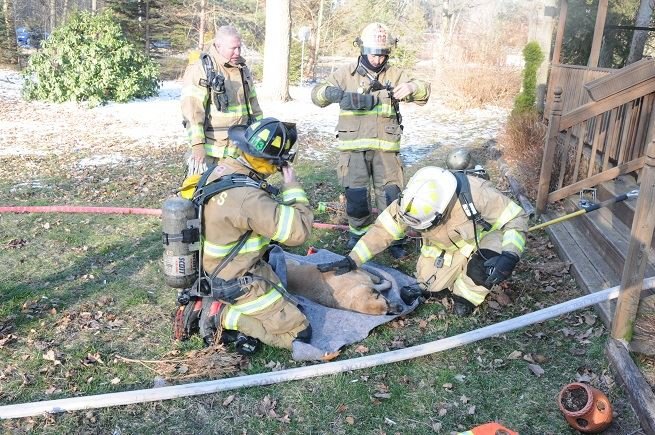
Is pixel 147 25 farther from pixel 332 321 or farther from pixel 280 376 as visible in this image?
pixel 280 376

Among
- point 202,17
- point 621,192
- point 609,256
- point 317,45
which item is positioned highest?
point 202,17

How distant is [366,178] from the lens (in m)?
5.84

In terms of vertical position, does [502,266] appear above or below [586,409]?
above

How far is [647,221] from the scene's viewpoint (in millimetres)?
3355

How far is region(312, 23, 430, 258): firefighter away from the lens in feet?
17.8

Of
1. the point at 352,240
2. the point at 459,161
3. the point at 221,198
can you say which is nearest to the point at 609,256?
the point at 459,161

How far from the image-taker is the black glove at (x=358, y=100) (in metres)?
5.41

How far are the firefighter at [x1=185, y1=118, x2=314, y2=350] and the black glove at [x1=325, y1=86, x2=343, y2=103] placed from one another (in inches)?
71.9

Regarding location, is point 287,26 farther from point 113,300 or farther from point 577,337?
point 577,337

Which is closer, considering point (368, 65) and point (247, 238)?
point (247, 238)

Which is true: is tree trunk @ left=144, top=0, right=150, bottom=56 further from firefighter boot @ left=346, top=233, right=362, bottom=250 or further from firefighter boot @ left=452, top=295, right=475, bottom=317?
firefighter boot @ left=452, top=295, right=475, bottom=317

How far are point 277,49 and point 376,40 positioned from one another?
9.60 m

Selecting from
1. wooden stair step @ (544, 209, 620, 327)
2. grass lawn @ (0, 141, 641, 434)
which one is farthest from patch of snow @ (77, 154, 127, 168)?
wooden stair step @ (544, 209, 620, 327)

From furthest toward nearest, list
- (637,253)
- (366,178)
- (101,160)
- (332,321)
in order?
(101,160)
(366,178)
(332,321)
(637,253)
